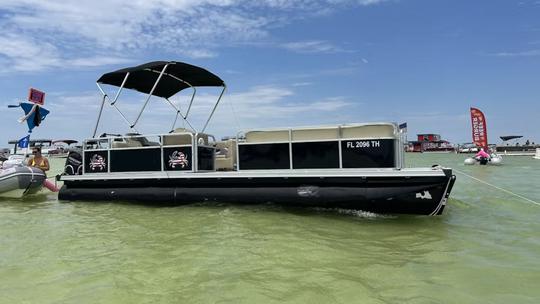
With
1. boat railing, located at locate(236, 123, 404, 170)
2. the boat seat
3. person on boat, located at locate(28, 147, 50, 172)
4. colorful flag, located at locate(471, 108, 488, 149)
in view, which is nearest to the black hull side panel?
boat railing, located at locate(236, 123, 404, 170)

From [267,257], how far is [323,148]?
3.34 meters

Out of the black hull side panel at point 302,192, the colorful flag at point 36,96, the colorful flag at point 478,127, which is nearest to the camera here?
the black hull side panel at point 302,192

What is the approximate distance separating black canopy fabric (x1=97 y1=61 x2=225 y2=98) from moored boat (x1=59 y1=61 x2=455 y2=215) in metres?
0.02

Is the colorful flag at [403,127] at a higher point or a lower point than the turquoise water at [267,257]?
higher

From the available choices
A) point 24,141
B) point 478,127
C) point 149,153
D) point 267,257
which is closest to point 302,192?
point 267,257

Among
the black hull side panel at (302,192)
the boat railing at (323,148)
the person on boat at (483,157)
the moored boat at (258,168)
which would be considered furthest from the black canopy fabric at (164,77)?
the person on boat at (483,157)

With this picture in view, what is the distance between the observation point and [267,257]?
5.01 m

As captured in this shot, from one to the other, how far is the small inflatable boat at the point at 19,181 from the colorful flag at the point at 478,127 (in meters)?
31.1

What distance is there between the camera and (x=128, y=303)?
3678 mm

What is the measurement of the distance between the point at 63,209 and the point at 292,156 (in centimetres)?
491

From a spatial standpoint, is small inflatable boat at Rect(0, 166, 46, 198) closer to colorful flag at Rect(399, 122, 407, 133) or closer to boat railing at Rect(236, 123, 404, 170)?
boat railing at Rect(236, 123, 404, 170)

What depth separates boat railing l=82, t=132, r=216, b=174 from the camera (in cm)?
901

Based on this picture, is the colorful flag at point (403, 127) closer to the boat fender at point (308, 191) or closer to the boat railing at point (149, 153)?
the boat fender at point (308, 191)

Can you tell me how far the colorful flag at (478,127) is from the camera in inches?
1317
